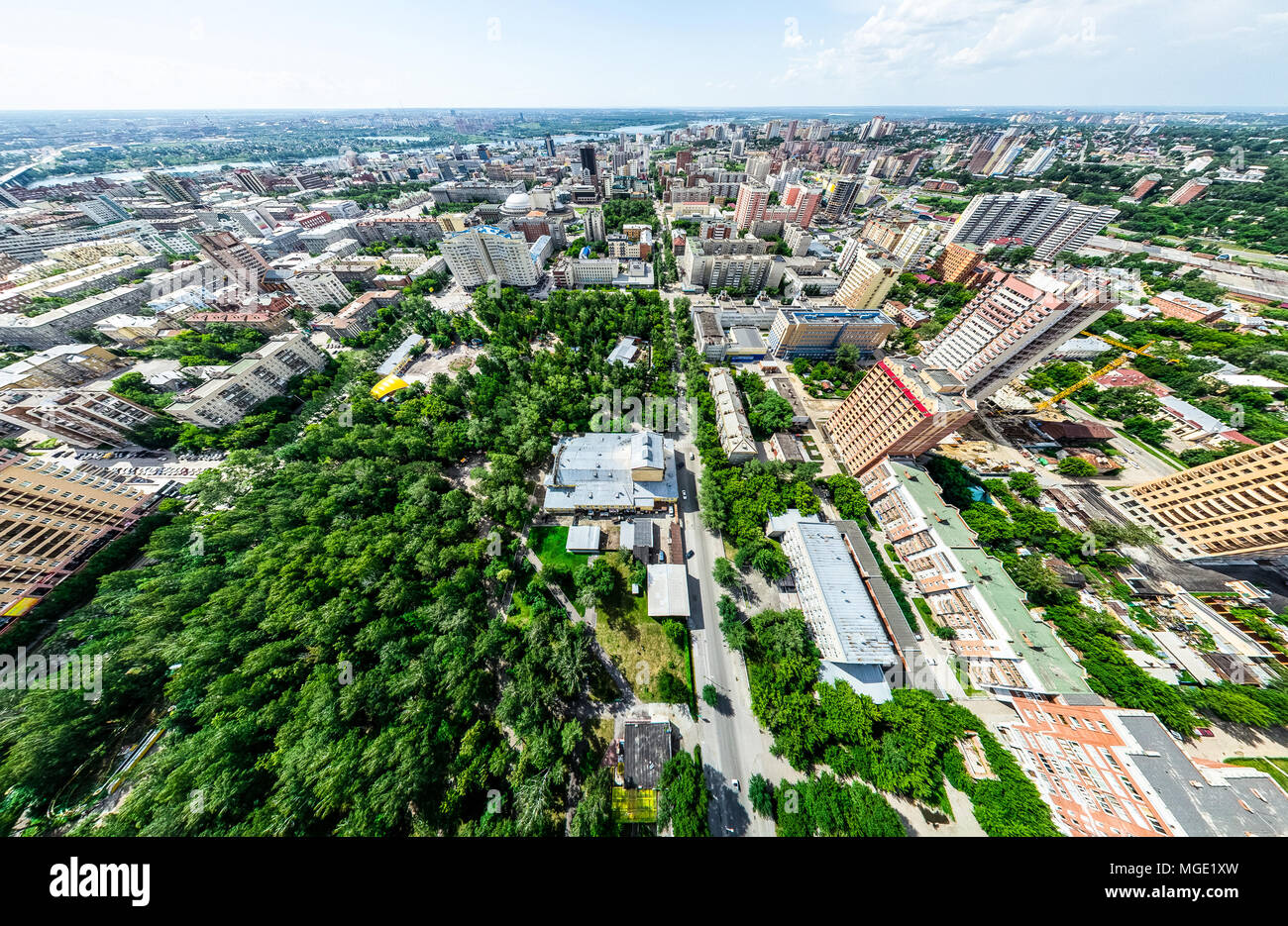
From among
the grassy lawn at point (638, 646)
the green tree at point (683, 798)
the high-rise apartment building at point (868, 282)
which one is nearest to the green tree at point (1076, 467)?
the high-rise apartment building at point (868, 282)

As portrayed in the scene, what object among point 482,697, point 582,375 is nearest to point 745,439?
point 582,375

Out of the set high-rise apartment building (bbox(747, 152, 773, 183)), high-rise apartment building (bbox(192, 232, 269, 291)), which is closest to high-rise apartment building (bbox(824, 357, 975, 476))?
high-rise apartment building (bbox(192, 232, 269, 291))

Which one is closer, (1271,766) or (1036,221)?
(1271,766)

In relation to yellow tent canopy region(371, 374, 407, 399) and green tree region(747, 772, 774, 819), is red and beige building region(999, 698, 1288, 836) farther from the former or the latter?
yellow tent canopy region(371, 374, 407, 399)

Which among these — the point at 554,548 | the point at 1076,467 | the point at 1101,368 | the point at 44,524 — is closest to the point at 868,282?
the point at 1101,368

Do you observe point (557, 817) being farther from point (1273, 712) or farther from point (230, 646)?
→ point (1273, 712)

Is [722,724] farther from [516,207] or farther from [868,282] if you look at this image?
[516,207]
